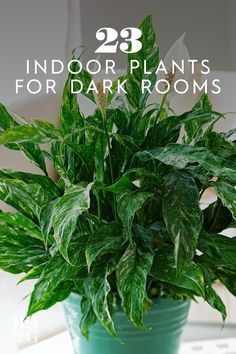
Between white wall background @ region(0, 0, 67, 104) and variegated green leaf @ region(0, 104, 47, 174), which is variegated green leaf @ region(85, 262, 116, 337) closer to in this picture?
variegated green leaf @ region(0, 104, 47, 174)

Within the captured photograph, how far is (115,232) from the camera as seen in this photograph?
77 centimetres

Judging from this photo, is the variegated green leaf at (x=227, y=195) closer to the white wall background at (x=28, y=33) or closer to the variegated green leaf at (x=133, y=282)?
the variegated green leaf at (x=133, y=282)

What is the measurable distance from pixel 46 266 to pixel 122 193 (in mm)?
140

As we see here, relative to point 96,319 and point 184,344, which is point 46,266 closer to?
point 96,319

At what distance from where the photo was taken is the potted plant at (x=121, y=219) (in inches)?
27.9

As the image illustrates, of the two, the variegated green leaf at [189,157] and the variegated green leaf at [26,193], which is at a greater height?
the variegated green leaf at [189,157]

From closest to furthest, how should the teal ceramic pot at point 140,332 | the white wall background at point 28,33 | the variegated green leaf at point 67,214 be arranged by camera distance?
the variegated green leaf at point 67,214 → the teal ceramic pot at point 140,332 → the white wall background at point 28,33

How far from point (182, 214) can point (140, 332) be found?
201 millimetres

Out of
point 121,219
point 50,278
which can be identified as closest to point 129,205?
point 121,219

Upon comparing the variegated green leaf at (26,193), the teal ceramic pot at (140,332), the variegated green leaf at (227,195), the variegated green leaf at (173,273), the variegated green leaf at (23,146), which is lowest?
the teal ceramic pot at (140,332)

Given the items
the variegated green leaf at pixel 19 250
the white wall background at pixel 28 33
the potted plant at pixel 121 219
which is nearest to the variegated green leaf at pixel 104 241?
the potted plant at pixel 121 219

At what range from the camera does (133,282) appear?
70 centimetres

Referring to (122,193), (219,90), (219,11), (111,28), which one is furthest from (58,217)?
(219,11)

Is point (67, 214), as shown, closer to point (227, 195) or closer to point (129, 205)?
point (129, 205)
